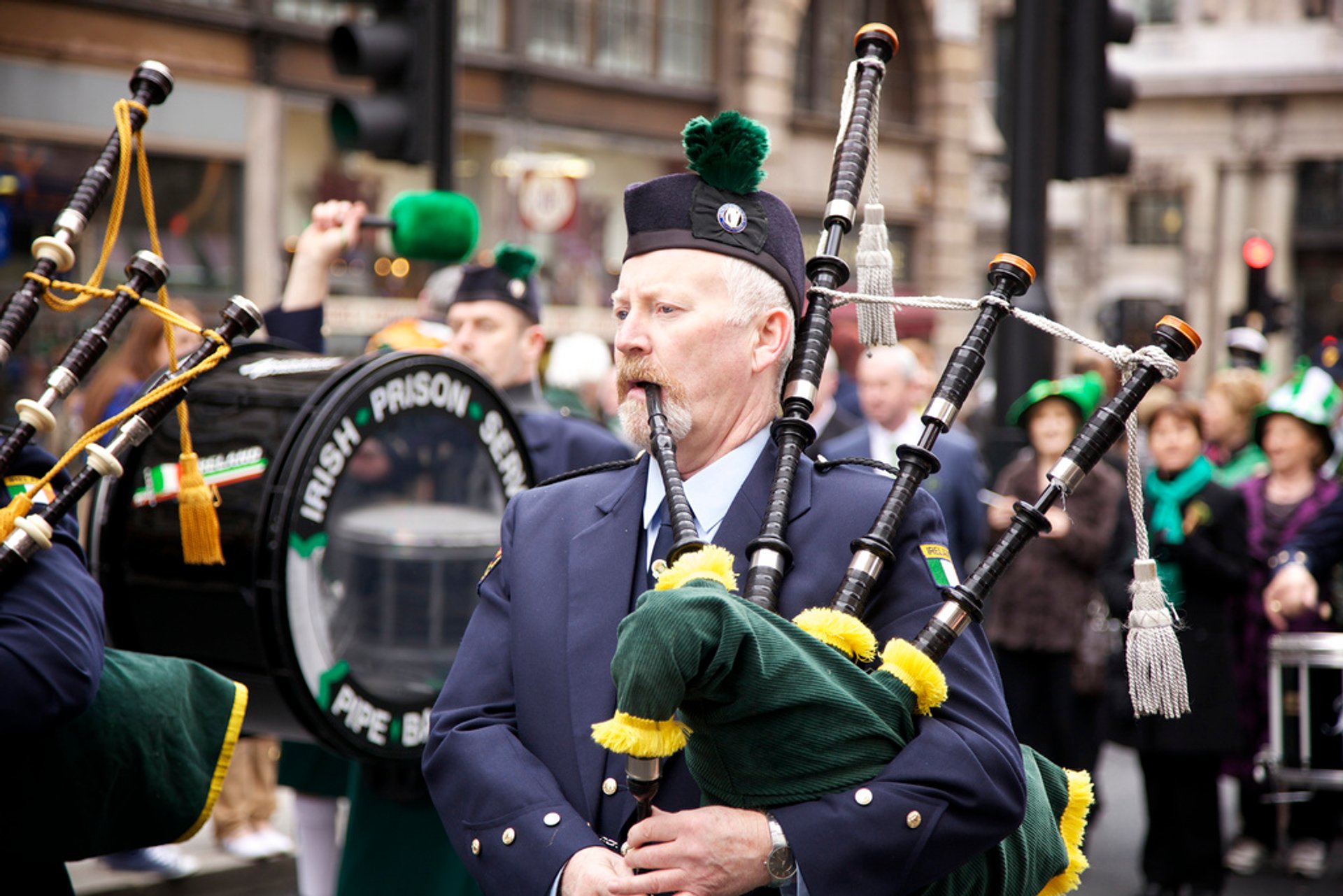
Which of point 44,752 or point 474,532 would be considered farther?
point 474,532

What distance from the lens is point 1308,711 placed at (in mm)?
6148

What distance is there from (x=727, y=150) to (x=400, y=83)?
11.7ft

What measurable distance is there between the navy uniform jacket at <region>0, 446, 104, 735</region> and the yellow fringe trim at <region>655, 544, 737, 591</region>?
109 cm

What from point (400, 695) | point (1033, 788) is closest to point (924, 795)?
point (1033, 788)

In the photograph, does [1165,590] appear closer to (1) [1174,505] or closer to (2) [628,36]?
(1) [1174,505]

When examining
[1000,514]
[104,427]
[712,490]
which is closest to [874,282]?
[712,490]

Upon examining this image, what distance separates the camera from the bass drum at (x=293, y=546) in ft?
11.9

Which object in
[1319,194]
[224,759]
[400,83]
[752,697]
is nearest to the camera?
[752,697]

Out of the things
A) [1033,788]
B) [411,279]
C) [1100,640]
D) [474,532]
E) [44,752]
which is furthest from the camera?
[411,279]

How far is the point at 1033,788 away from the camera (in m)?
2.36

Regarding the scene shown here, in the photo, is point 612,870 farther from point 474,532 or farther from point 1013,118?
point 1013,118

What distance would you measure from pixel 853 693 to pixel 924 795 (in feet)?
0.59

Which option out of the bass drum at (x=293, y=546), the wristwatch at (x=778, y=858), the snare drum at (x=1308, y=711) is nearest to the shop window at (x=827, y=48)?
the snare drum at (x=1308, y=711)

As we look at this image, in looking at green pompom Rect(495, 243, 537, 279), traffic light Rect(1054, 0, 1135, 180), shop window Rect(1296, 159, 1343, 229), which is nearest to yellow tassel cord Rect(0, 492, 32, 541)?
green pompom Rect(495, 243, 537, 279)
